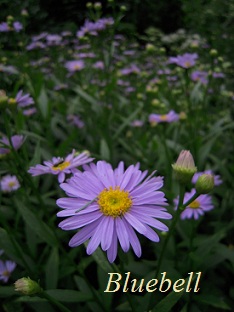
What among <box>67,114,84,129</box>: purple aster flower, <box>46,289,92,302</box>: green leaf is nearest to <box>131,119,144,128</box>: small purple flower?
<box>67,114,84,129</box>: purple aster flower

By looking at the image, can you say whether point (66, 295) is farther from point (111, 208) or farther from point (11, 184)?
point (11, 184)

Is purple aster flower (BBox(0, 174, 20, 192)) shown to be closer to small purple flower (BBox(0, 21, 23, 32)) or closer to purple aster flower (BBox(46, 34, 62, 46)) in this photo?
small purple flower (BBox(0, 21, 23, 32))

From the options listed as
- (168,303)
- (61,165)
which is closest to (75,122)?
(61,165)

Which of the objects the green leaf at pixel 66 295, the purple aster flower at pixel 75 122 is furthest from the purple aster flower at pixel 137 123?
the green leaf at pixel 66 295

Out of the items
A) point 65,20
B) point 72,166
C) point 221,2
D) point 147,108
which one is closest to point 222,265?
point 72,166

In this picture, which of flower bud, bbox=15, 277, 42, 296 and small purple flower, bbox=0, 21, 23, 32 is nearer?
flower bud, bbox=15, 277, 42, 296

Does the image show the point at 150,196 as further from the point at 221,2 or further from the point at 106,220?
the point at 221,2

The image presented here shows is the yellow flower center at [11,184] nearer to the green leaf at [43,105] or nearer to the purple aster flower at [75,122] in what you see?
the green leaf at [43,105]
